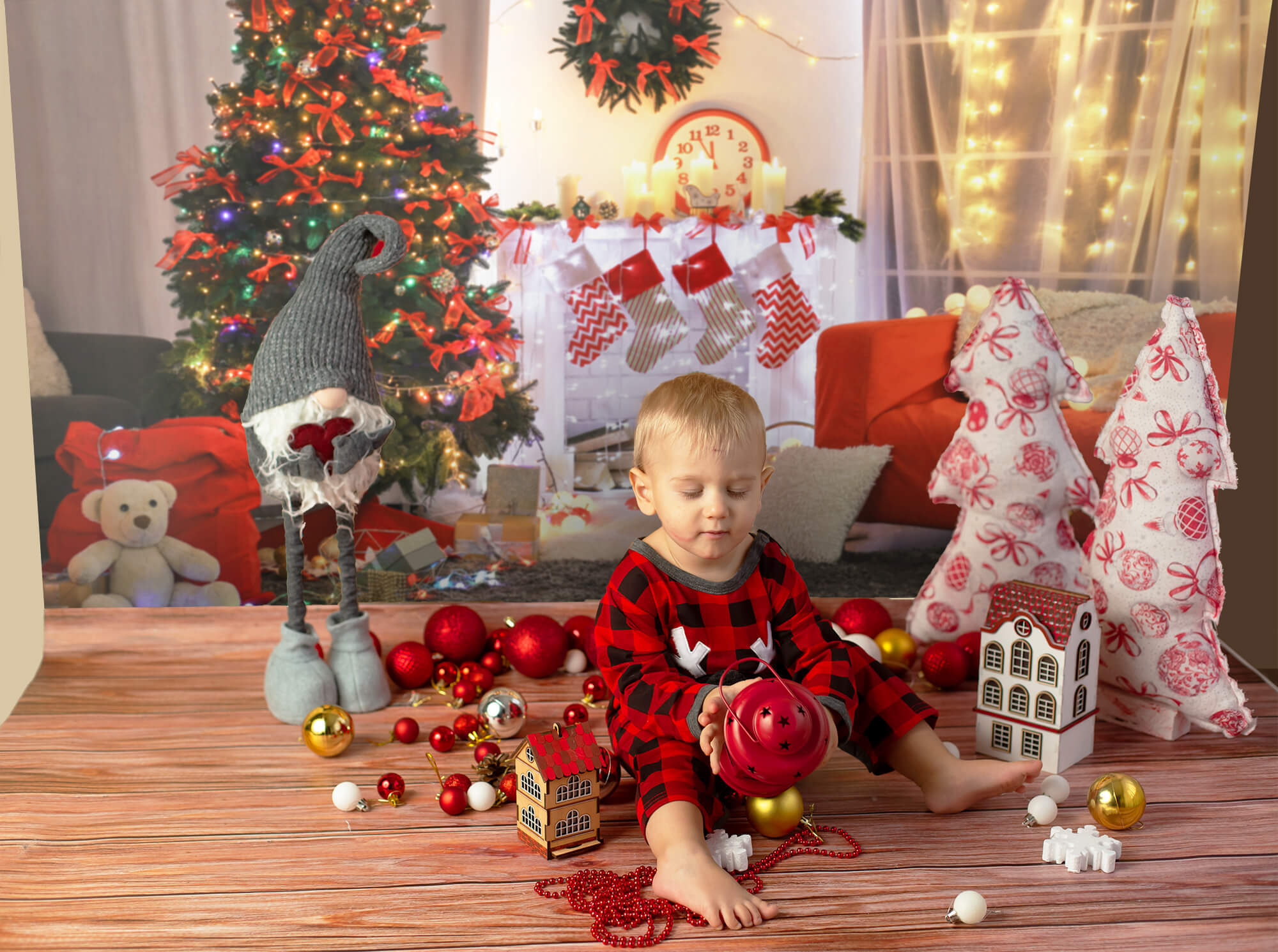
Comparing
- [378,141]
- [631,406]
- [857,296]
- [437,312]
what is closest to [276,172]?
[378,141]

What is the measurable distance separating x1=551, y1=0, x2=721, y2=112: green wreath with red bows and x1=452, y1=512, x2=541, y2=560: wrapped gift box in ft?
3.60

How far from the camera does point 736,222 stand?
2.67m

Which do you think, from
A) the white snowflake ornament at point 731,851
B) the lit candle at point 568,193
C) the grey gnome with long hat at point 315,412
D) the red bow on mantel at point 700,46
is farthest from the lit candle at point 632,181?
the white snowflake ornament at point 731,851

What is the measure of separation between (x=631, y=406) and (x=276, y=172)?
3.52 feet

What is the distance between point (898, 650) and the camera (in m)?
2.22

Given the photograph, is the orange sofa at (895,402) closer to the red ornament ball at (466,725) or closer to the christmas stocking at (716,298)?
the christmas stocking at (716,298)

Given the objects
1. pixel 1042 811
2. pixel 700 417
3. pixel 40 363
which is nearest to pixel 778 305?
pixel 700 417

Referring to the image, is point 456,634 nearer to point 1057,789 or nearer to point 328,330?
point 328,330

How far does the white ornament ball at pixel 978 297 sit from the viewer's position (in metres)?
2.69

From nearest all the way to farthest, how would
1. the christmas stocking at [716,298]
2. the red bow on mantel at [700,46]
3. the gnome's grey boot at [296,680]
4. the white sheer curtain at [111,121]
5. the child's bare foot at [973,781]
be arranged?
1. the child's bare foot at [973,781]
2. the gnome's grey boot at [296,680]
3. the white sheer curtain at [111,121]
4. the red bow on mantel at [700,46]
5. the christmas stocking at [716,298]

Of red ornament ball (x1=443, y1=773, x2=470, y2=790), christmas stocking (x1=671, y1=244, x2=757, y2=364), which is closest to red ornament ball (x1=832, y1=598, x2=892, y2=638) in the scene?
christmas stocking (x1=671, y1=244, x2=757, y2=364)

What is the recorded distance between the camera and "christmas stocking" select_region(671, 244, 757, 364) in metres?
2.67

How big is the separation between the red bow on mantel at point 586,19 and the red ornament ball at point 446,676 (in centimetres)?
157

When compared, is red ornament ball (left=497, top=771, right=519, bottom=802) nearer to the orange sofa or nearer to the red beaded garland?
the red beaded garland
